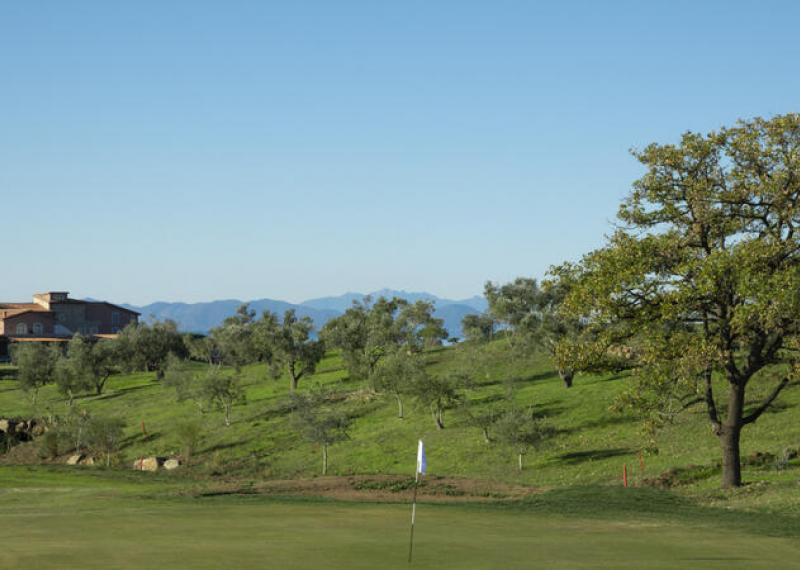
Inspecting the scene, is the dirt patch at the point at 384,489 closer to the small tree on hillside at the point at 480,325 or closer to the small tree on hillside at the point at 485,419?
the small tree on hillside at the point at 485,419

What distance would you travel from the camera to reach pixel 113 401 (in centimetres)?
12688

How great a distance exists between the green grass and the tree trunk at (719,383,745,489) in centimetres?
487

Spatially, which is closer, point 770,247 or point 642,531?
point 642,531

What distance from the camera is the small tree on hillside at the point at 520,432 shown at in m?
67.1

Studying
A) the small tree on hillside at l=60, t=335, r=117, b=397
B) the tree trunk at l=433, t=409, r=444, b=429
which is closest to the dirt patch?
the tree trunk at l=433, t=409, r=444, b=429

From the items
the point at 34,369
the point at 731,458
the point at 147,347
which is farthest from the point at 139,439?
the point at 731,458

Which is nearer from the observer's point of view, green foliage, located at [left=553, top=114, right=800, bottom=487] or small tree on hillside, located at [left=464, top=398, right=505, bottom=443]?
green foliage, located at [left=553, top=114, right=800, bottom=487]

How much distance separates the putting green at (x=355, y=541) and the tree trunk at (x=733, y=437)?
1400cm

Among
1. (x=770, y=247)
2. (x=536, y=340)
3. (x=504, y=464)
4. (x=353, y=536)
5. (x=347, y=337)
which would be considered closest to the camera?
(x=353, y=536)

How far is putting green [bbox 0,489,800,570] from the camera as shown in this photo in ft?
78.4

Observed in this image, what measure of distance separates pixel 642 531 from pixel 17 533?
63.9 ft

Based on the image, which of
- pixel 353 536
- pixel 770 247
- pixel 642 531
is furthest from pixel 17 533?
pixel 770 247

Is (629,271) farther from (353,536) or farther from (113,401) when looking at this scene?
(113,401)

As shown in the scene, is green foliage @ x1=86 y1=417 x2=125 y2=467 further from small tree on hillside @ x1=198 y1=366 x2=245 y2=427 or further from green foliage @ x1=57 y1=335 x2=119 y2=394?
green foliage @ x1=57 y1=335 x2=119 y2=394
